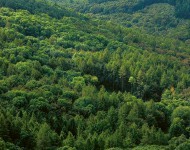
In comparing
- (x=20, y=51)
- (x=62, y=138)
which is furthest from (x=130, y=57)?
(x=62, y=138)

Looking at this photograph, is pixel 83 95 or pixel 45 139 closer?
pixel 45 139

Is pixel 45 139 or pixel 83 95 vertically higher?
pixel 45 139

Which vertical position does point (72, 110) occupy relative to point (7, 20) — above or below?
below

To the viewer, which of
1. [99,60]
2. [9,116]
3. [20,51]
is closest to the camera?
[9,116]

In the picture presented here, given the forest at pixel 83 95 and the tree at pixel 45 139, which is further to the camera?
the forest at pixel 83 95

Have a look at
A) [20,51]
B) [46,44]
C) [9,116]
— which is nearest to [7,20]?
[46,44]

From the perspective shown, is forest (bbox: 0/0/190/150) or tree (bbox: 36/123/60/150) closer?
tree (bbox: 36/123/60/150)

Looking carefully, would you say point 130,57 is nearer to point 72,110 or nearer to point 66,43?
point 66,43

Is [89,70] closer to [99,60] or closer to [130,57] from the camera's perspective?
[99,60]

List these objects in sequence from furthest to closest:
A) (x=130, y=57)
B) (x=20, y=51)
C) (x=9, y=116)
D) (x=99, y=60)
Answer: (x=130, y=57) < (x=99, y=60) < (x=20, y=51) < (x=9, y=116)

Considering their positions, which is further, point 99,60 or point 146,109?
point 99,60
